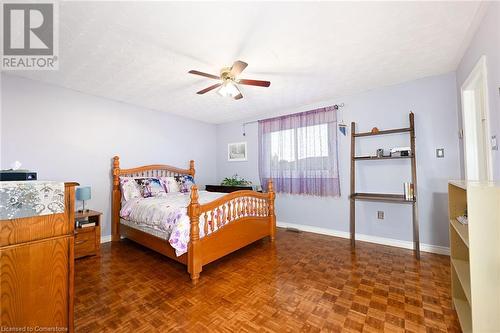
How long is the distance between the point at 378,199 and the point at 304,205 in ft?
4.52

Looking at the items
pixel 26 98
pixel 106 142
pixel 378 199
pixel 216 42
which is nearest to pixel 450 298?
pixel 378 199

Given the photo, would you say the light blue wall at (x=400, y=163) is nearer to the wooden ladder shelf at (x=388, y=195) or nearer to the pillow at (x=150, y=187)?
the wooden ladder shelf at (x=388, y=195)

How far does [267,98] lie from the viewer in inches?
146

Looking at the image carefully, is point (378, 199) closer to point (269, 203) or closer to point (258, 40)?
point (269, 203)

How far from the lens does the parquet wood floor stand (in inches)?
64.3

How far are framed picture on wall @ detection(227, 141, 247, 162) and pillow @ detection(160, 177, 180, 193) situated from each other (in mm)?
1607

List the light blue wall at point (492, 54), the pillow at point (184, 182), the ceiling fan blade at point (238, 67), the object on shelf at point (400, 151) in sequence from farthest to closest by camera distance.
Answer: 1. the pillow at point (184, 182)
2. the object on shelf at point (400, 151)
3. the ceiling fan blade at point (238, 67)
4. the light blue wall at point (492, 54)

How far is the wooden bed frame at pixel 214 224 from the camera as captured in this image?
235 centimetres

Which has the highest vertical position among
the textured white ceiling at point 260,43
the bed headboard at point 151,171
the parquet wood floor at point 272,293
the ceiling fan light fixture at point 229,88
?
the textured white ceiling at point 260,43

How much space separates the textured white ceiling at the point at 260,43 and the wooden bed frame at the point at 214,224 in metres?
1.48

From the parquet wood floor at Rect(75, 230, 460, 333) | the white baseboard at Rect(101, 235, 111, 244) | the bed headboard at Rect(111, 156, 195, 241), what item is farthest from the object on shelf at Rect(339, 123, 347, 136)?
the white baseboard at Rect(101, 235, 111, 244)

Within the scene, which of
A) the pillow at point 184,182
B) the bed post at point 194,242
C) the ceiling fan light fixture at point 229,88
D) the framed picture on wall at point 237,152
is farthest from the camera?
the framed picture on wall at point 237,152

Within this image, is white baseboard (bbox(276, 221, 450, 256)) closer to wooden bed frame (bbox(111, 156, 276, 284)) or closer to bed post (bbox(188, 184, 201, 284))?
wooden bed frame (bbox(111, 156, 276, 284))

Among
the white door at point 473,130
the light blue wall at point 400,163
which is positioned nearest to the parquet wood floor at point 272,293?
the light blue wall at point 400,163
